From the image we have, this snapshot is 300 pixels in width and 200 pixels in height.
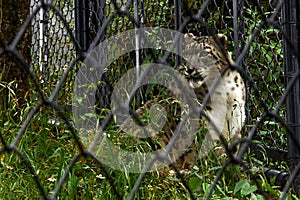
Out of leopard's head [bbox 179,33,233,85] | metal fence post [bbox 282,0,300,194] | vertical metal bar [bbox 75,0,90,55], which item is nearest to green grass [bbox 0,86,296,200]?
metal fence post [bbox 282,0,300,194]

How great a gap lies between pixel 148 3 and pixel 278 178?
2.27m

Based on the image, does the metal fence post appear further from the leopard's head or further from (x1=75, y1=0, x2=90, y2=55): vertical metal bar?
(x1=75, y1=0, x2=90, y2=55): vertical metal bar

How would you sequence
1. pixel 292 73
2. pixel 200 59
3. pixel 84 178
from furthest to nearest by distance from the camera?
pixel 200 59 → pixel 292 73 → pixel 84 178

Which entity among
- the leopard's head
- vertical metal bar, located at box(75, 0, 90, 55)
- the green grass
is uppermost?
vertical metal bar, located at box(75, 0, 90, 55)

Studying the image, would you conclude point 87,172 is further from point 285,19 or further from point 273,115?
point 273,115

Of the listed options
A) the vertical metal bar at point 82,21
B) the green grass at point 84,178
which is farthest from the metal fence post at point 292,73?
the vertical metal bar at point 82,21

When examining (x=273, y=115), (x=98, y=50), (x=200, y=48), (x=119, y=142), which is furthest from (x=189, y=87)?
(x=273, y=115)

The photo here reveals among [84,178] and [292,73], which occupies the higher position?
[292,73]

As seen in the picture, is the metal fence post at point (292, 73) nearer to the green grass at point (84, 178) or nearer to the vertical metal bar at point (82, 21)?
the green grass at point (84, 178)

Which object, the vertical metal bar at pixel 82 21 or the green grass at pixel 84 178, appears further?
the vertical metal bar at pixel 82 21

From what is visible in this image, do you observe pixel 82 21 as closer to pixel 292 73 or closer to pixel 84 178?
pixel 292 73

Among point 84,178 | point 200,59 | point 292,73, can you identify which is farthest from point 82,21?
point 84,178

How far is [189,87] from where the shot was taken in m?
3.71

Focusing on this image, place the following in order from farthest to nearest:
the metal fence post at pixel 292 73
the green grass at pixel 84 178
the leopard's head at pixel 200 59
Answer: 1. the leopard's head at pixel 200 59
2. the metal fence post at pixel 292 73
3. the green grass at pixel 84 178
